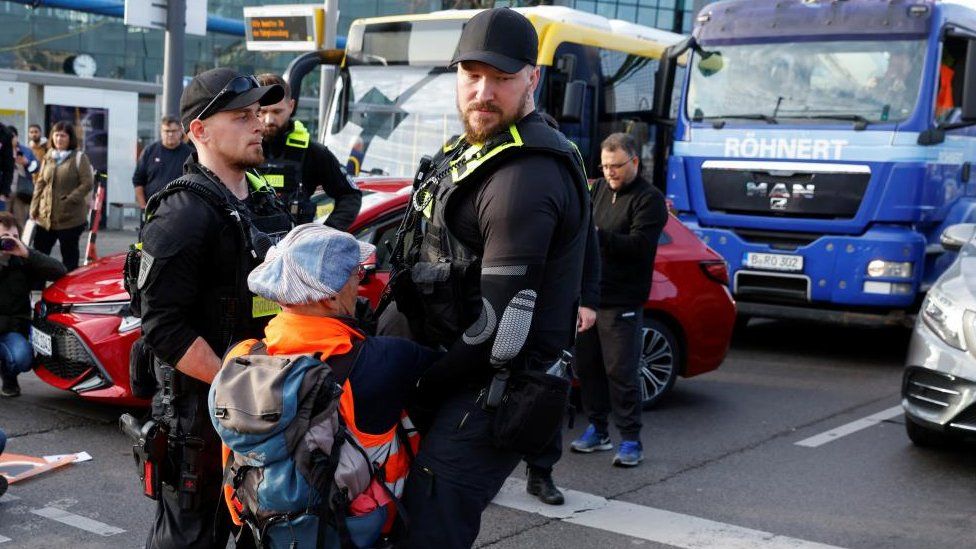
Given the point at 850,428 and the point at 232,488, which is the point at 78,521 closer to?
the point at 232,488

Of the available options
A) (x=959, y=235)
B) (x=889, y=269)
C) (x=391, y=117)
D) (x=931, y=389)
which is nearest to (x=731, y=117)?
(x=889, y=269)

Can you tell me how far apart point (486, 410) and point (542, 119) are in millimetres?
796

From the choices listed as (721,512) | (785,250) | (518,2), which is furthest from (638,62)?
(518,2)

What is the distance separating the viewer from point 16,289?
6.76m

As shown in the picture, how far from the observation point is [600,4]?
168 ft

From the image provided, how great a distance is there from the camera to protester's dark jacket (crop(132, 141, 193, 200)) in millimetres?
10141

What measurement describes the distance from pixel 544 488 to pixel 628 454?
32.7 inches

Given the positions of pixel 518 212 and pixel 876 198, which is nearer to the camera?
pixel 518 212

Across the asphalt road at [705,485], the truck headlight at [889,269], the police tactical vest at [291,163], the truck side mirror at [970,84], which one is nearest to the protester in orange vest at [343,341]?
the asphalt road at [705,485]

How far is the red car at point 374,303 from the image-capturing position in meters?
6.13

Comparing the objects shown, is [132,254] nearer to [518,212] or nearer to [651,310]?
[518,212]

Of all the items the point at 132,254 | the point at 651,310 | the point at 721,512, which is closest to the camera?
the point at 132,254

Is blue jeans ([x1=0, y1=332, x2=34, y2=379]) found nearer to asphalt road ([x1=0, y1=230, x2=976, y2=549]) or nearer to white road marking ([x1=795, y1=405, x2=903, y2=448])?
asphalt road ([x1=0, y1=230, x2=976, y2=549])

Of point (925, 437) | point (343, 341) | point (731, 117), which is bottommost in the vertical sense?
point (925, 437)
